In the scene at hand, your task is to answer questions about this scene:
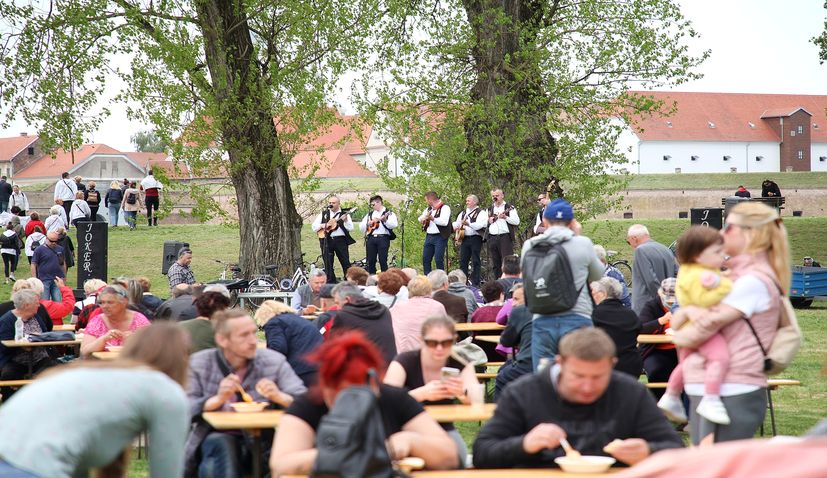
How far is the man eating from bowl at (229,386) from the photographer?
6.38 meters

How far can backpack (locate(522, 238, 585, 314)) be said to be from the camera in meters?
7.96

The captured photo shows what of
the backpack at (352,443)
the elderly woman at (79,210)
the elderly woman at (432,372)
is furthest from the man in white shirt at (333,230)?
the backpack at (352,443)

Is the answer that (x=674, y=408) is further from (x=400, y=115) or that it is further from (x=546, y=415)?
(x=400, y=115)

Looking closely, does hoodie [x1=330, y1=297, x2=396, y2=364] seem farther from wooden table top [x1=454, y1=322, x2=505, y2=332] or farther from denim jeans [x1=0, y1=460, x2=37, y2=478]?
denim jeans [x1=0, y1=460, x2=37, y2=478]

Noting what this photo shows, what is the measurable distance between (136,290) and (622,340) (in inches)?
200

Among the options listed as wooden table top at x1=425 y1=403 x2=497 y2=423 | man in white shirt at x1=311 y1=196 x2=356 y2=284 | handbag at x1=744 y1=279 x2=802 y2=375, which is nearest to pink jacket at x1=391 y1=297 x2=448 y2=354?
wooden table top at x1=425 y1=403 x2=497 y2=423

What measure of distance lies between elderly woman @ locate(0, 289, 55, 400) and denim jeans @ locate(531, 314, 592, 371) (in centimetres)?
502

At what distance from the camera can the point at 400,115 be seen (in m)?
22.4

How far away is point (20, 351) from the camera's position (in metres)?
10.6

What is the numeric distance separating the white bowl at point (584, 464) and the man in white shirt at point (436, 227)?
14624 mm

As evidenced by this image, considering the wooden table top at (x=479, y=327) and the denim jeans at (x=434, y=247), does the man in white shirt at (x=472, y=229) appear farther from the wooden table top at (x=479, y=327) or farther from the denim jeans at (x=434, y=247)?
the wooden table top at (x=479, y=327)

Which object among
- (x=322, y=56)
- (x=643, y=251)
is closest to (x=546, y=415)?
(x=643, y=251)

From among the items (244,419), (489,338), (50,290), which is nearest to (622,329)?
(489,338)

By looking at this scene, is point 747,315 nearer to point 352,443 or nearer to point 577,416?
point 577,416
